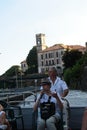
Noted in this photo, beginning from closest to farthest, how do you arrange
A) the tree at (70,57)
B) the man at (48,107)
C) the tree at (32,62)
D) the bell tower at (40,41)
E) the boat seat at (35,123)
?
the man at (48,107), the boat seat at (35,123), the tree at (70,57), the tree at (32,62), the bell tower at (40,41)

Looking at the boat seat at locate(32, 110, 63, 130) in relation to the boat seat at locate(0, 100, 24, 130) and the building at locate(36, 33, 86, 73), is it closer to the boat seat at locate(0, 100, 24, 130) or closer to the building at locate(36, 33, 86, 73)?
the boat seat at locate(0, 100, 24, 130)

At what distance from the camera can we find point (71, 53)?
119 m

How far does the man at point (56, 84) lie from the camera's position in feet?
25.1

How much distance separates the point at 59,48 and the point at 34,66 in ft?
37.8

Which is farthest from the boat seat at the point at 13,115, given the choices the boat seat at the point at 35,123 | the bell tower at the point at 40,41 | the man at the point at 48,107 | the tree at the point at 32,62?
the bell tower at the point at 40,41

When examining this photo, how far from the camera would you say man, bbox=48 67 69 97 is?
7652 mm

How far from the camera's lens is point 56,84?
7730 mm

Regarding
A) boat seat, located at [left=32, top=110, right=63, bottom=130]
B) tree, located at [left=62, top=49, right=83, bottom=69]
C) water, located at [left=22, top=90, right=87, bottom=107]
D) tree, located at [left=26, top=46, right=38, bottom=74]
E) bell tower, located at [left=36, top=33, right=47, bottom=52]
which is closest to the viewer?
boat seat, located at [left=32, top=110, right=63, bottom=130]

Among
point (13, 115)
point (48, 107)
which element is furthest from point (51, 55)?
point (48, 107)

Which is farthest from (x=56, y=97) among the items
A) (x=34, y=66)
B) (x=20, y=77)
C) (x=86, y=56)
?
(x=34, y=66)

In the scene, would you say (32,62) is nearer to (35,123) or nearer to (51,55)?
(51,55)

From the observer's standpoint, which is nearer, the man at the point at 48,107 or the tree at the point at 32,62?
the man at the point at 48,107

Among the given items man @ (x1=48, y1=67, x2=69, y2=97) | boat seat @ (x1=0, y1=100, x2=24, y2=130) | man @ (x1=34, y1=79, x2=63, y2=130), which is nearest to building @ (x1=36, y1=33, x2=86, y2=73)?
boat seat @ (x1=0, y1=100, x2=24, y2=130)

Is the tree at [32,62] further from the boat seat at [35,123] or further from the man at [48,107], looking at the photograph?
the man at [48,107]
